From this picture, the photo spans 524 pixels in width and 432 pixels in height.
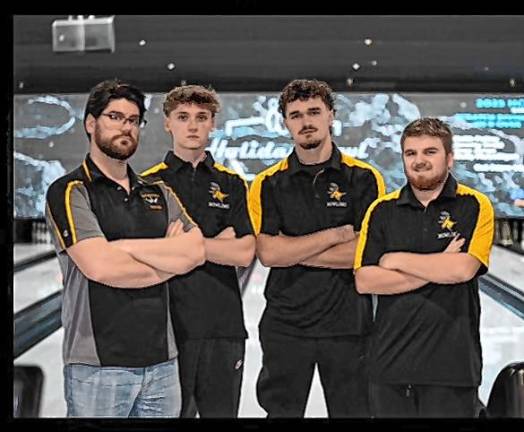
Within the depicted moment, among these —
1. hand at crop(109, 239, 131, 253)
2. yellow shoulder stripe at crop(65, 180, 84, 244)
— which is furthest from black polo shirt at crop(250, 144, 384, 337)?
yellow shoulder stripe at crop(65, 180, 84, 244)

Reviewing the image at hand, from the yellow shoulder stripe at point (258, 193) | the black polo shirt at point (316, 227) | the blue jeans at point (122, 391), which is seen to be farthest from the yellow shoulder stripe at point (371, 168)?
the blue jeans at point (122, 391)

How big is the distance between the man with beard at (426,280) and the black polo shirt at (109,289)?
0.74 metres

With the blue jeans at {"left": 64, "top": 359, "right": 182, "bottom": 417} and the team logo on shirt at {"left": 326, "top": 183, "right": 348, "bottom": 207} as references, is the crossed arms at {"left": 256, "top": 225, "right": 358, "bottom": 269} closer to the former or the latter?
the team logo on shirt at {"left": 326, "top": 183, "right": 348, "bottom": 207}

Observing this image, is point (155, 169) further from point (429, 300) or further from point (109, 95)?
point (429, 300)

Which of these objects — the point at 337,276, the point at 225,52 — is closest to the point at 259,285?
the point at 337,276

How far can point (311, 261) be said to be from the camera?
3893mm

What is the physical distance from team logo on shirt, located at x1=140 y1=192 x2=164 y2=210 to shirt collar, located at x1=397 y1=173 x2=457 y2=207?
864mm

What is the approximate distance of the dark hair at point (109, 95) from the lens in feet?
12.8

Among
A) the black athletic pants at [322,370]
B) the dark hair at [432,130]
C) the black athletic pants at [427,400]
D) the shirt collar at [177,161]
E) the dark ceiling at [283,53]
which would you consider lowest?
the black athletic pants at [427,400]

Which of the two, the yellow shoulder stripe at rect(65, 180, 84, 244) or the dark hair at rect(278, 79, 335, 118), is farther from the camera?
the dark hair at rect(278, 79, 335, 118)

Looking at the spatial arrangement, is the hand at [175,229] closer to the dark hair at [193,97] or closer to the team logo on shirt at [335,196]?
the dark hair at [193,97]

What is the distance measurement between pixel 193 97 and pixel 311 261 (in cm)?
74

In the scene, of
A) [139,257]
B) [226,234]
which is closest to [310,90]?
[226,234]

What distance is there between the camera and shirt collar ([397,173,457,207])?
12.7 ft
